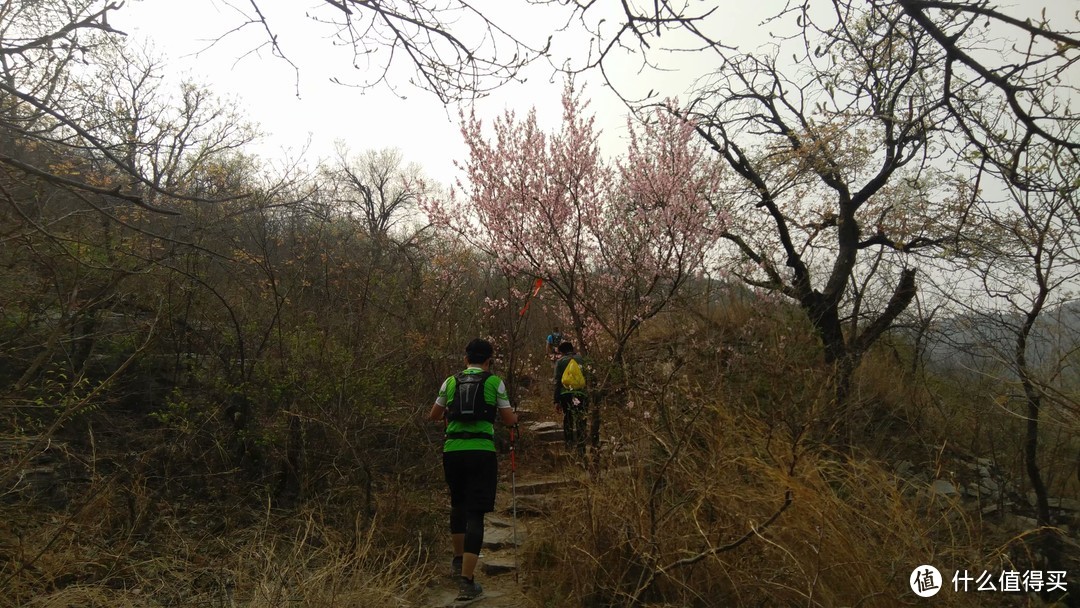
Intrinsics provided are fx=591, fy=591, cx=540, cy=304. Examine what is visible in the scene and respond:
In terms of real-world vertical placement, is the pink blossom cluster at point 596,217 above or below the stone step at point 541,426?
above

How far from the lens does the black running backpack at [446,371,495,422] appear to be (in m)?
4.23

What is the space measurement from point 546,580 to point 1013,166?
384 centimetres

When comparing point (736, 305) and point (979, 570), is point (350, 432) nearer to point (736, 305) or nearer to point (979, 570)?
point (979, 570)

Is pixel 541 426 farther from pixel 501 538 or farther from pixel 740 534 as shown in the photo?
pixel 740 534

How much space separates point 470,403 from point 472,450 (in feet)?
A: 1.14

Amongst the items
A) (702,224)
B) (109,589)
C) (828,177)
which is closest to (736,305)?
(828,177)

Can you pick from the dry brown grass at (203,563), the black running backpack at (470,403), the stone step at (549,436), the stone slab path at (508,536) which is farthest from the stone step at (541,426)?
the black running backpack at (470,403)

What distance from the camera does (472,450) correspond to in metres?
4.27

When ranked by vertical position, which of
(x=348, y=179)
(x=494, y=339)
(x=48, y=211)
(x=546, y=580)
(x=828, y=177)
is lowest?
(x=546, y=580)

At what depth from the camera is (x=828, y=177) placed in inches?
420

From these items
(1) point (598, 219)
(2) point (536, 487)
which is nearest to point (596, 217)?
(1) point (598, 219)

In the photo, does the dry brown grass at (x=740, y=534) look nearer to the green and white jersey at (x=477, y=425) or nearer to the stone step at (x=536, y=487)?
the green and white jersey at (x=477, y=425)

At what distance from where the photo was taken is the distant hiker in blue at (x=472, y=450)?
4.25 meters

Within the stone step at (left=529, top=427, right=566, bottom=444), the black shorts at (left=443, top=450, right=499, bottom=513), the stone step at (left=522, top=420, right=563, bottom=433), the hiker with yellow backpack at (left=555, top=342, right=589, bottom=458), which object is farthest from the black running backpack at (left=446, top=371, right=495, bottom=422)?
the stone step at (left=522, top=420, right=563, bottom=433)
